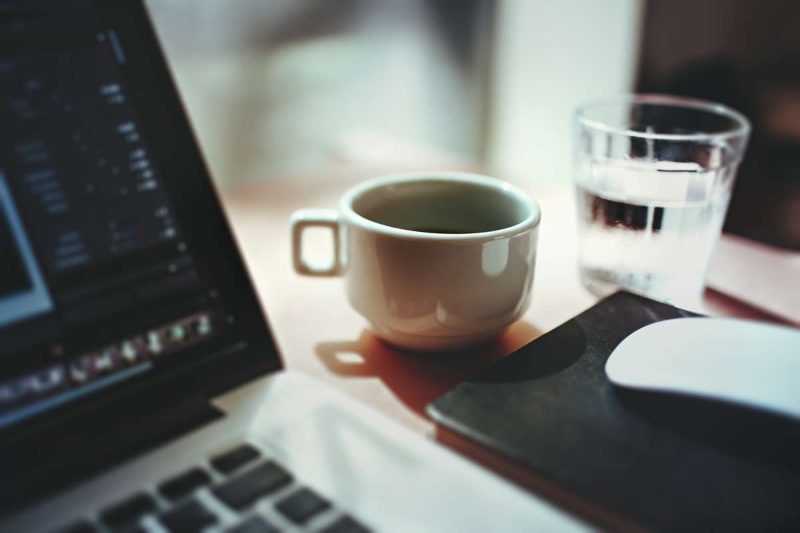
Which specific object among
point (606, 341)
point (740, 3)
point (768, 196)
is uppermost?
point (740, 3)

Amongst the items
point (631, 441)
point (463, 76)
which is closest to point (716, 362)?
point (631, 441)

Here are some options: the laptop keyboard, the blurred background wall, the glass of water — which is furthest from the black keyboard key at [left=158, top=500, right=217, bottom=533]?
the blurred background wall

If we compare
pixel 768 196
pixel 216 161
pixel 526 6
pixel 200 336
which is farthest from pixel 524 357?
pixel 526 6

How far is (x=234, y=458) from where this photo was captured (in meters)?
0.31

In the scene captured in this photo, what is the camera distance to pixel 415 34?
54.1 inches

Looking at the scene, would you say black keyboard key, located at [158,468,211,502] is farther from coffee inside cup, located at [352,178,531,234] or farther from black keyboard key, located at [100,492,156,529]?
coffee inside cup, located at [352,178,531,234]

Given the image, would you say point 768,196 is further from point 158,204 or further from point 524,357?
point 158,204

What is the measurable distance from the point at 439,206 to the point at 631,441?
0.21m

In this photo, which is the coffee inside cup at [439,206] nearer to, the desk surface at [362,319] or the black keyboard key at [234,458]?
the desk surface at [362,319]

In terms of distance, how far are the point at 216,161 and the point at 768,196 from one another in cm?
84

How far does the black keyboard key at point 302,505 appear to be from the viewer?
275 mm

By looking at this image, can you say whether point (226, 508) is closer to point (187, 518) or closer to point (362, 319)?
point (187, 518)

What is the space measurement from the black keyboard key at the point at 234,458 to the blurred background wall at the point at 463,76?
0.50 meters

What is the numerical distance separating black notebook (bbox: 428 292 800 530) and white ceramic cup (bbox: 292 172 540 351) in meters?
0.04
